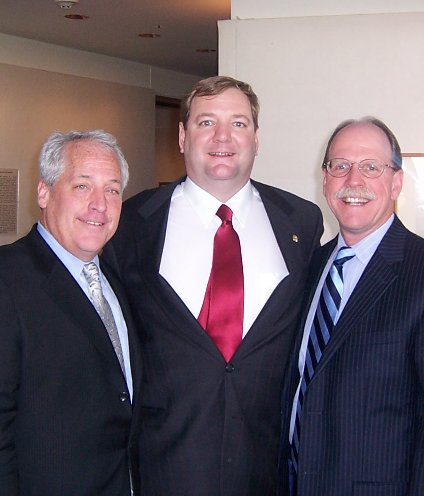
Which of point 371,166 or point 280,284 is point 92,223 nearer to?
point 280,284

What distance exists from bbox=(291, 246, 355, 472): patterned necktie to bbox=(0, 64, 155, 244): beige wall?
486 cm

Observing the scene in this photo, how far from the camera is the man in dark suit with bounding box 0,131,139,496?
1679mm

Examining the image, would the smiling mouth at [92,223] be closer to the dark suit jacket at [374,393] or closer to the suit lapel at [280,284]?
the suit lapel at [280,284]

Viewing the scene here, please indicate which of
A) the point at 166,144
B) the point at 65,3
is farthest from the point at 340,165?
the point at 166,144

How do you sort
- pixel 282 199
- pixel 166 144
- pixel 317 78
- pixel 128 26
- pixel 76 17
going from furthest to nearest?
pixel 166 144, pixel 128 26, pixel 76 17, pixel 317 78, pixel 282 199

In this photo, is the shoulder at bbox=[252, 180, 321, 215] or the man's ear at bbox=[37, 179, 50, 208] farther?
the shoulder at bbox=[252, 180, 321, 215]

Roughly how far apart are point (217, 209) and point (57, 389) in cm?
89

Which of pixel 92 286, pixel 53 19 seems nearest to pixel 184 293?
pixel 92 286

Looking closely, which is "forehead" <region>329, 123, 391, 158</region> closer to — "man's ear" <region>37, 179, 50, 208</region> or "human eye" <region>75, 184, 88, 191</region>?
"human eye" <region>75, 184, 88, 191</region>

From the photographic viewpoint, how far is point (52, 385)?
1.71 meters

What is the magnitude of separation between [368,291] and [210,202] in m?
0.73

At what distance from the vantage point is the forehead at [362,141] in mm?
2016

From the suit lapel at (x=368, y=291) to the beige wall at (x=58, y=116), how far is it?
5057 mm

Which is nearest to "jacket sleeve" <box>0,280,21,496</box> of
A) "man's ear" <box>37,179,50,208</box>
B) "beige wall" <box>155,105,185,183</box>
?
"man's ear" <box>37,179,50,208</box>
